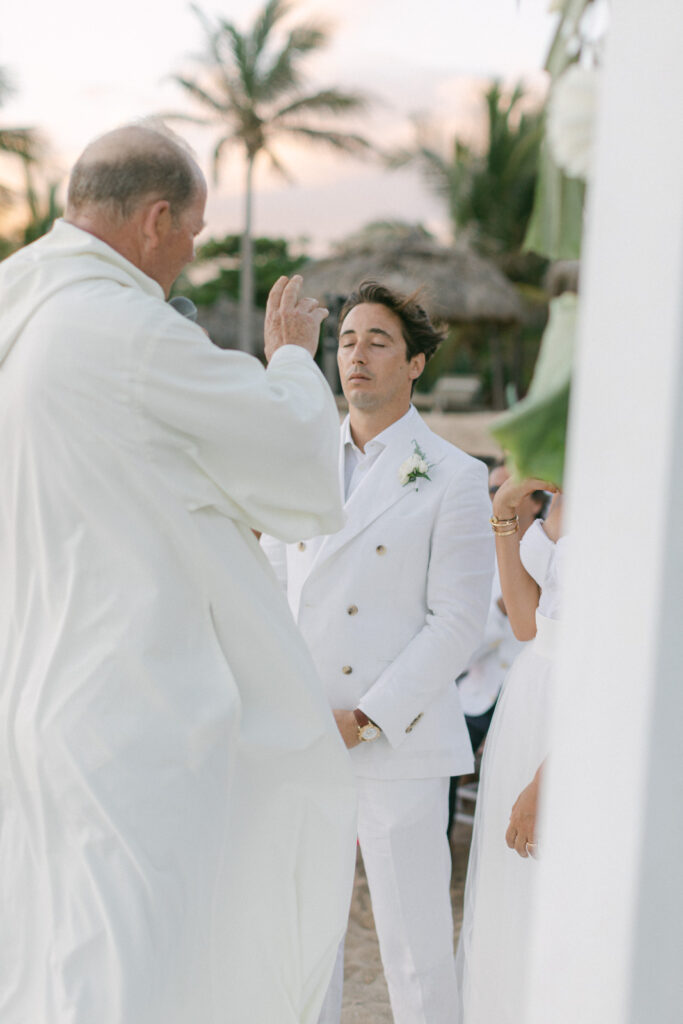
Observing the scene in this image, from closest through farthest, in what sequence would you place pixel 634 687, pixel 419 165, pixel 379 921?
pixel 634 687 < pixel 379 921 < pixel 419 165

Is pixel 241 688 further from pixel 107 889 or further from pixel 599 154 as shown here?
pixel 599 154

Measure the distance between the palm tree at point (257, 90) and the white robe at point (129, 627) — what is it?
30.8 metres

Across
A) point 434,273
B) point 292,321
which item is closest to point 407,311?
point 292,321

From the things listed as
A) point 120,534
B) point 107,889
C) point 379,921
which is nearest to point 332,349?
point 379,921

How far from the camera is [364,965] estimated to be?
13.0ft

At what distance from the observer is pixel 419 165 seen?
114 ft

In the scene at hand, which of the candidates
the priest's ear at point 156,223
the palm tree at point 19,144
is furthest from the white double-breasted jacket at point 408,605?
the palm tree at point 19,144

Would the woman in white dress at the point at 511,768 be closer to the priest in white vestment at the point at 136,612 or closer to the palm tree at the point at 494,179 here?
the priest in white vestment at the point at 136,612

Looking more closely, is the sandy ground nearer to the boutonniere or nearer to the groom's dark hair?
the boutonniere

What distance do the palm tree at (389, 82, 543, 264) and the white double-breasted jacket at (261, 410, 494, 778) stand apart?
31885 mm

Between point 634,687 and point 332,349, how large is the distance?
3794 millimetres

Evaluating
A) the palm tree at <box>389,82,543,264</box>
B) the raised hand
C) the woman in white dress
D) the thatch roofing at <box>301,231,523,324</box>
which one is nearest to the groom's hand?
the woman in white dress

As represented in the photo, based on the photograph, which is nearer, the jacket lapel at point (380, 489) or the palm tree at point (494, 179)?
the jacket lapel at point (380, 489)

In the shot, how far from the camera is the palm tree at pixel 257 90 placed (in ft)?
105
